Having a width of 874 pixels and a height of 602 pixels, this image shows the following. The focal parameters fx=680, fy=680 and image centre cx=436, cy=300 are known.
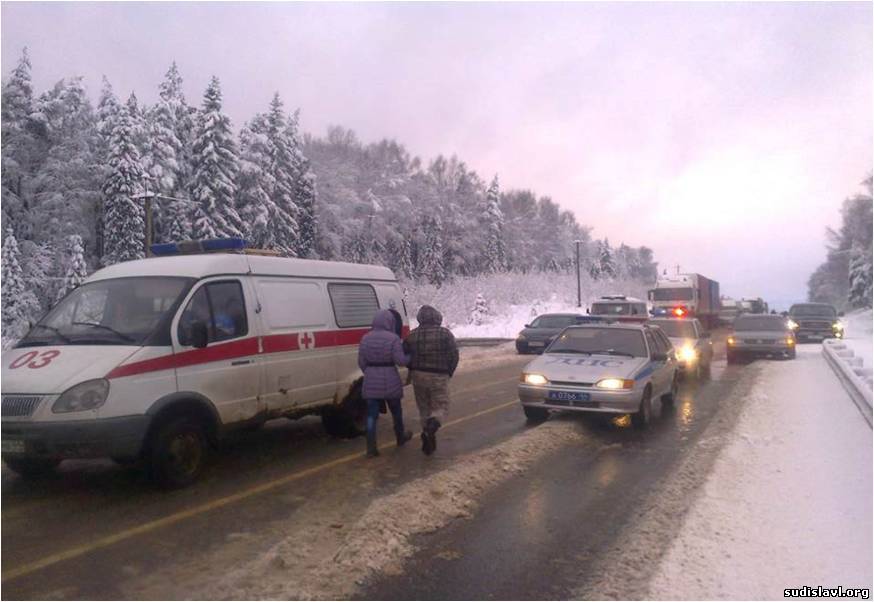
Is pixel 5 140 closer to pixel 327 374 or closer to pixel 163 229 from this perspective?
pixel 163 229

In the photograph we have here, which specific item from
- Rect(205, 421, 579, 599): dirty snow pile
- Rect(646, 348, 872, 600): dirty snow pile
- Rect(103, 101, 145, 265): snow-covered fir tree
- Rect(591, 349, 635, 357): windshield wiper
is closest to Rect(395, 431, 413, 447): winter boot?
Rect(205, 421, 579, 599): dirty snow pile

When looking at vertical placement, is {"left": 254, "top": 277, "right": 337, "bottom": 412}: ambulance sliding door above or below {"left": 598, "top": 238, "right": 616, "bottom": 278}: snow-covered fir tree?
below

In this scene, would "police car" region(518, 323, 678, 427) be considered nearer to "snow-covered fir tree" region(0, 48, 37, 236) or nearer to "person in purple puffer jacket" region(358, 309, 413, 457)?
"person in purple puffer jacket" region(358, 309, 413, 457)

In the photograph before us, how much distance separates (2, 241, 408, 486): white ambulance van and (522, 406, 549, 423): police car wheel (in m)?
3.10

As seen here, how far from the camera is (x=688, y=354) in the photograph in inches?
711

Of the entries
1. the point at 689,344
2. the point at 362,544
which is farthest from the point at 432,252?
the point at 362,544

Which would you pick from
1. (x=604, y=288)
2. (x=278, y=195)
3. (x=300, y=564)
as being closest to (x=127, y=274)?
(x=300, y=564)

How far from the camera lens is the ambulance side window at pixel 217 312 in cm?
A: 722

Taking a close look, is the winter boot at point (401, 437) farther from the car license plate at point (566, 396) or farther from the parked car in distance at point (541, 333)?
Result: the parked car in distance at point (541, 333)

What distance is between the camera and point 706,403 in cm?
1363

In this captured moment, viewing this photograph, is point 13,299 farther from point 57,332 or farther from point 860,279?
point 860,279

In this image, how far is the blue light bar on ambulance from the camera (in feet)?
27.6

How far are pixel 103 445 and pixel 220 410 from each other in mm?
1345

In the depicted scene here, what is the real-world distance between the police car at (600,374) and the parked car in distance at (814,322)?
25.7 meters
